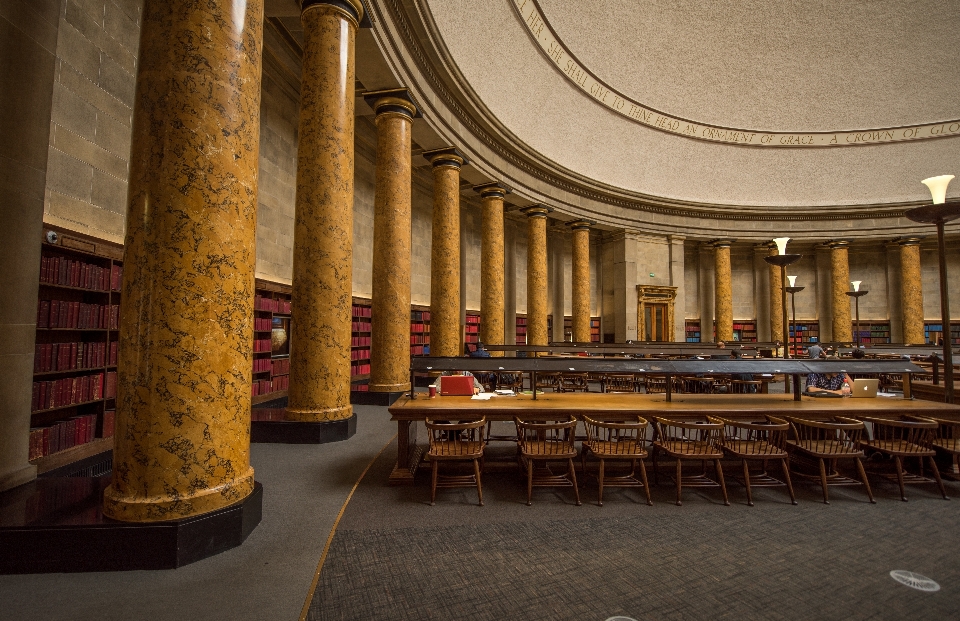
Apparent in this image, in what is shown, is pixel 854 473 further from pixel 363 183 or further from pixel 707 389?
pixel 363 183

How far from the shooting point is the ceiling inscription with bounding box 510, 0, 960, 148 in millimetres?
13612

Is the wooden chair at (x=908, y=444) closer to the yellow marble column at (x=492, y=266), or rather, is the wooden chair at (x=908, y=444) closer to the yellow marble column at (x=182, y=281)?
the yellow marble column at (x=182, y=281)

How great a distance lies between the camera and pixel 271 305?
767 cm

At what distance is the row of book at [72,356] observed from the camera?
155 inches

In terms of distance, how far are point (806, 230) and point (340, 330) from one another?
66.0 feet

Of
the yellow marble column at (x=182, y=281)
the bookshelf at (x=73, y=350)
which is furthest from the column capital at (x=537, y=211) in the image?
the yellow marble column at (x=182, y=281)

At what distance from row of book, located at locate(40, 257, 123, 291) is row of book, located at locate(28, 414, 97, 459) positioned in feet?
4.21

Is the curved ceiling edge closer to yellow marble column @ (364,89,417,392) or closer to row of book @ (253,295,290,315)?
yellow marble column @ (364,89,417,392)

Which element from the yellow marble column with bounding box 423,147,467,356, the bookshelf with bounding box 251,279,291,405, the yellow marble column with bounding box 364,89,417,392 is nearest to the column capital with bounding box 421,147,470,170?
the yellow marble column with bounding box 423,147,467,356

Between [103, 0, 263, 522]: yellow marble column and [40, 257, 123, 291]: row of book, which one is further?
[40, 257, 123, 291]: row of book

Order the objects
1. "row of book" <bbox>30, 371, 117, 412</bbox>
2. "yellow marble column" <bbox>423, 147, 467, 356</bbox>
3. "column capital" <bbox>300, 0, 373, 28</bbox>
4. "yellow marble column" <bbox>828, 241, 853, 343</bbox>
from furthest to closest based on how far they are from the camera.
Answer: "yellow marble column" <bbox>828, 241, 853, 343</bbox>
"yellow marble column" <bbox>423, 147, 467, 356</bbox>
"column capital" <bbox>300, 0, 373, 28</bbox>
"row of book" <bbox>30, 371, 117, 412</bbox>

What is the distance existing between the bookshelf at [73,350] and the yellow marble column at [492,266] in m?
7.97

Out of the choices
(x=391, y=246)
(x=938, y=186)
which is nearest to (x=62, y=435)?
(x=391, y=246)

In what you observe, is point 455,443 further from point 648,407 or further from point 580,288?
point 580,288
